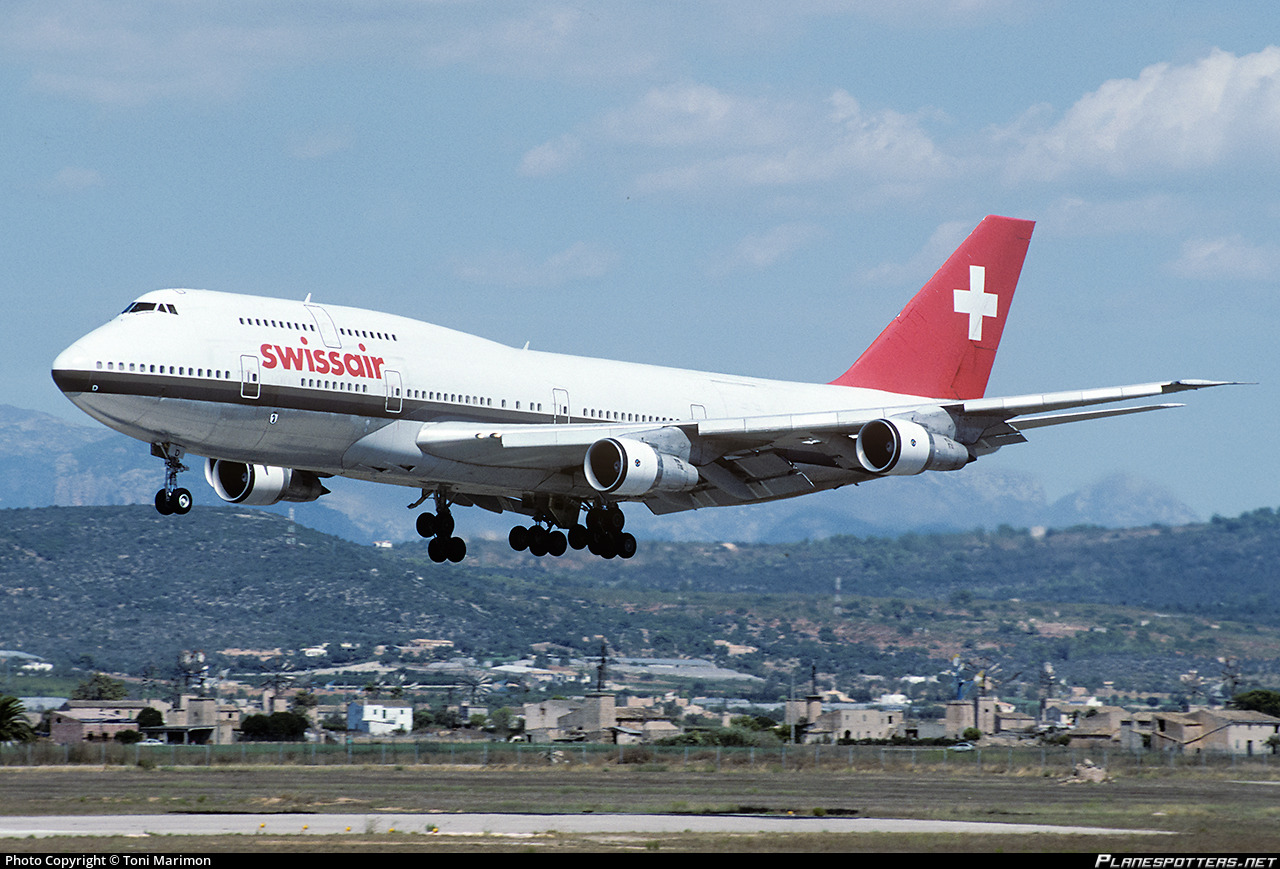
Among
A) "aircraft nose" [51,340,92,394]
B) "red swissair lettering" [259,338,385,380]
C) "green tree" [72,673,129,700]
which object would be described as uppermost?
"red swissair lettering" [259,338,385,380]

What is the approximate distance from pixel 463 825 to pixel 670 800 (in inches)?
491

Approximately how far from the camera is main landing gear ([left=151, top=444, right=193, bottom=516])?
3412 centimetres

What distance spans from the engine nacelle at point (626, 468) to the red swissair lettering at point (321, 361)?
5772mm

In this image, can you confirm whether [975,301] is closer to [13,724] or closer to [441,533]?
[441,533]

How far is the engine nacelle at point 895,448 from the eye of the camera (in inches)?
1565

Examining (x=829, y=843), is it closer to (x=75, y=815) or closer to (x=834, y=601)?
(x=75, y=815)

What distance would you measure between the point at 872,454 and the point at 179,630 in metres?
159

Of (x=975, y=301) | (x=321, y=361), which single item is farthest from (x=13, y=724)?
(x=975, y=301)

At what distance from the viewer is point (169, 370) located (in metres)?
33.1

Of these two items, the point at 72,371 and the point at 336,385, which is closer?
the point at 72,371

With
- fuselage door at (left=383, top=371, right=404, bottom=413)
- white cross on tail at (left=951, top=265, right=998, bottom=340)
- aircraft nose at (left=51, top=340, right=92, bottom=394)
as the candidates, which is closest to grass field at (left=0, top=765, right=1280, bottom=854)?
aircraft nose at (left=51, top=340, right=92, bottom=394)

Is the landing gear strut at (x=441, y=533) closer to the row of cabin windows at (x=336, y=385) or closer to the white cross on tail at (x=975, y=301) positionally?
the row of cabin windows at (x=336, y=385)

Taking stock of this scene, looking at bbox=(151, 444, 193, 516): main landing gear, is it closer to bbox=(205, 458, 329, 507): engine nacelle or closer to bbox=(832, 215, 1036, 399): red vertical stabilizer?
bbox=(205, 458, 329, 507): engine nacelle

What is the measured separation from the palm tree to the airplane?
144ft
